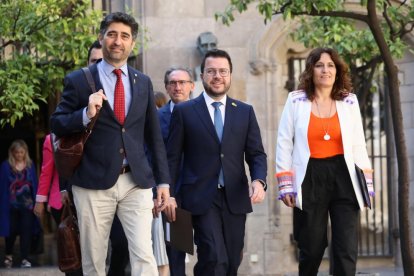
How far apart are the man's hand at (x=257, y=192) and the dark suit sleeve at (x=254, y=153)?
17cm

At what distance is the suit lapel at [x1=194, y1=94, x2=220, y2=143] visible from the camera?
9.41m

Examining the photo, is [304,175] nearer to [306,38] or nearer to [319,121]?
[319,121]

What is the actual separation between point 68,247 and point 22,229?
741 cm

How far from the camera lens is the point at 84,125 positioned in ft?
25.9

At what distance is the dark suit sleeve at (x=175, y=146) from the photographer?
9391mm

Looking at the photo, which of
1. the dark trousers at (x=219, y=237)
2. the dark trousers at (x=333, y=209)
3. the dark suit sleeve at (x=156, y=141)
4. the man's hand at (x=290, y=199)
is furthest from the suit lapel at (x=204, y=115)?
the dark suit sleeve at (x=156, y=141)

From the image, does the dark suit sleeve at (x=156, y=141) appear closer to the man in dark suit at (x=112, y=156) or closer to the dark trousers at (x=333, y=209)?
the man in dark suit at (x=112, y=156)

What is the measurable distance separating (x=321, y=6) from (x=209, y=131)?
284 cm

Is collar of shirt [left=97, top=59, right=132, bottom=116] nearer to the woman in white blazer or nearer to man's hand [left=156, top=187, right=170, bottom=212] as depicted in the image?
man's hand [left=156, top=187, right=170, bottom=212]

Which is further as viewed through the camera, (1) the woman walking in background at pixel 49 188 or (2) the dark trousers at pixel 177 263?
(1) the woman walking in background at pixel 49 188

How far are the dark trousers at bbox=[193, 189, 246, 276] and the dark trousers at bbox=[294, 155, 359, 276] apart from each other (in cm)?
53

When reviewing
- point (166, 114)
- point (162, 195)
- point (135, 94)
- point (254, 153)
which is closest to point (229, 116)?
point (254, 153)

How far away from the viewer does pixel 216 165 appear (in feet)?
30.5

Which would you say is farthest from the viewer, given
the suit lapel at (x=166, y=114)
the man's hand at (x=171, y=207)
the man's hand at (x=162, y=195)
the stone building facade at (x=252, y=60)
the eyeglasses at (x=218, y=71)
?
the stone building facade at (x=252, y=60)
